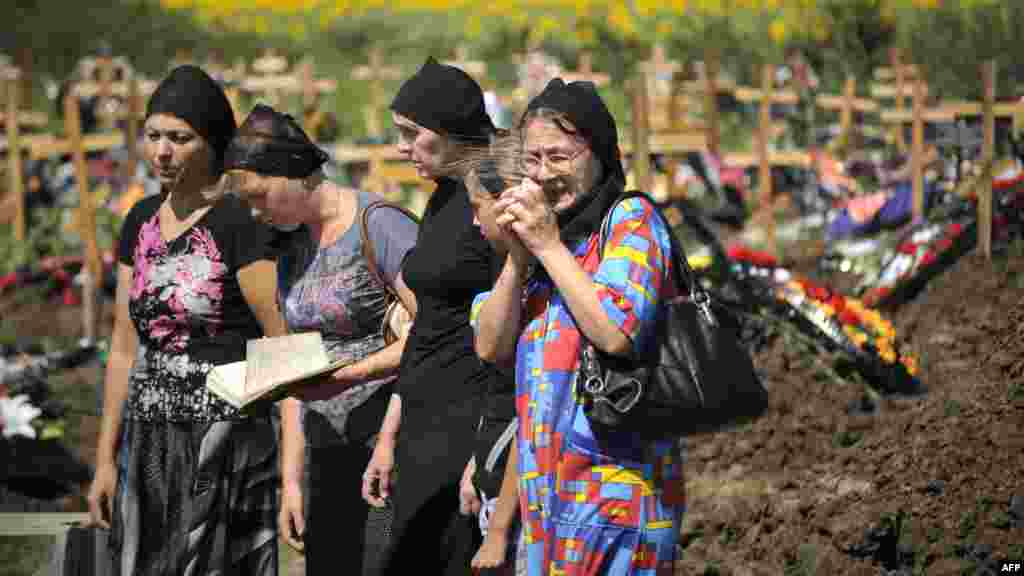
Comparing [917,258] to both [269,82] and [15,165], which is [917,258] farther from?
[269,82]

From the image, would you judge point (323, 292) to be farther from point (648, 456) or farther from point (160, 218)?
point (648, 456)

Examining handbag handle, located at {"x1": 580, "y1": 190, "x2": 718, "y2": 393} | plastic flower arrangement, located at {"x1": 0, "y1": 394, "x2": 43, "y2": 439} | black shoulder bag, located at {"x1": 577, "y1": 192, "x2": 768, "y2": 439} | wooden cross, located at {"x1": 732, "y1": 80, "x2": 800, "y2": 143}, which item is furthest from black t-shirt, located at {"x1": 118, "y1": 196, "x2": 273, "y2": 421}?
wooden cross, located at {"x1": 732, "y1": 80, "x2": 800, "y2": 143}

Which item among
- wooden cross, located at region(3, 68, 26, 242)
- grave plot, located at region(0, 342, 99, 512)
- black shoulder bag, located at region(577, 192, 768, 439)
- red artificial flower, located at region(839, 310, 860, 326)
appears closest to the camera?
black shoulder bag, located at region(577, 192, 768, 439)

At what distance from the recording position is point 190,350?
474cm

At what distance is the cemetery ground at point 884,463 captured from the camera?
5598 mm

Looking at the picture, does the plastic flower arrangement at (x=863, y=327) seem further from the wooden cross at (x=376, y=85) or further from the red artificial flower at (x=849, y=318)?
the wooden cross at (x=376, y=85)

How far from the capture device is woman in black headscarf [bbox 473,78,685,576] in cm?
334

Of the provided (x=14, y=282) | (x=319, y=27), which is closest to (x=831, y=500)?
(x=14, y=282)

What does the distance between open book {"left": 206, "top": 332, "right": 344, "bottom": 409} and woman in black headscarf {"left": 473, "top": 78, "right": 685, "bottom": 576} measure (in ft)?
2.98

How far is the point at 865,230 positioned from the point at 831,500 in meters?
6.61

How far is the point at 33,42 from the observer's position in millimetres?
26078

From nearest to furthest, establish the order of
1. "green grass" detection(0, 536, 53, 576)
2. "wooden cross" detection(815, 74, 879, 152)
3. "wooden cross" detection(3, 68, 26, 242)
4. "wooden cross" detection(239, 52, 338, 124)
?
"green grass" detection(0, 536, 53, 576) < "wooden cross" detection(815, 74, 879, 152) < "wooden cross" detection(3, 68, 26, 242) < "wooden cross" detection(239, 52, 338, 124)

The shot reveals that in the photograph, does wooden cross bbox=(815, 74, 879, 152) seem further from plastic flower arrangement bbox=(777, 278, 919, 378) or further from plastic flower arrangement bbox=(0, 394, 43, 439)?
plastic flower arrangement bbox=(0, 394, 43, 439)

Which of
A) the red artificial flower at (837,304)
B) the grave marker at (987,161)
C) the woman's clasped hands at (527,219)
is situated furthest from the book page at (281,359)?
the grave marker at (987,161)
